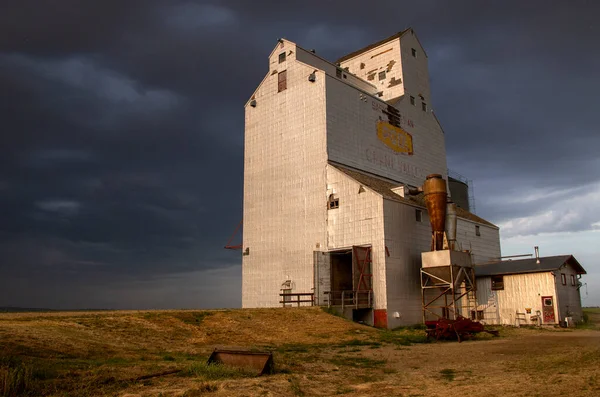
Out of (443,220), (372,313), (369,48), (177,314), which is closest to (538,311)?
(443,220)

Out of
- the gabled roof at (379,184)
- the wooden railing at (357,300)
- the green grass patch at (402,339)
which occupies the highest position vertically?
the gabled roof at (379,184)

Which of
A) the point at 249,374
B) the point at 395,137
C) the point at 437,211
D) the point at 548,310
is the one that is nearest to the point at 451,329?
the point at 437,211

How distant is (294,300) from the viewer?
125 feet

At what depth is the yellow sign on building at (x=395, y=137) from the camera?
4570 cm

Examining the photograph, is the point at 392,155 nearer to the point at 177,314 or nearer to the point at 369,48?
the point at 369,48

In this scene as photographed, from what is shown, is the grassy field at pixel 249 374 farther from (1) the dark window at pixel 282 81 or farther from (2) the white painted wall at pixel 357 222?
(1) the dark window at pixel 282 81

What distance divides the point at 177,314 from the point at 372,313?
1494 cm

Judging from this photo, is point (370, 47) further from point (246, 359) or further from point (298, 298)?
point (246, 359)

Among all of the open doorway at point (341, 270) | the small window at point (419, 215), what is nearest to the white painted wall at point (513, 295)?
the small window at point (419, 215)

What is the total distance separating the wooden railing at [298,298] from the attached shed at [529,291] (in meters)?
13.2

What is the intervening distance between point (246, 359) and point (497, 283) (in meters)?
29.1

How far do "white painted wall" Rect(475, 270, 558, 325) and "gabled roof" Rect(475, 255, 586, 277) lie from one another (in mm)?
409

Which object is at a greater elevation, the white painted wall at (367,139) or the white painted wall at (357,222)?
the white painted wall at (367,139)

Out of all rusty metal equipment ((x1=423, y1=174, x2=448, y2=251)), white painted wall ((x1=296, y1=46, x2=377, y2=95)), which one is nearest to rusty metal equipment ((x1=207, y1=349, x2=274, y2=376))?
rusty metal equipment ((x1=423, y1=174, x2=448, y2=251))
